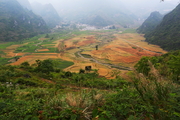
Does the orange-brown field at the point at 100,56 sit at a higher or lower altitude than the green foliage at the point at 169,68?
lower

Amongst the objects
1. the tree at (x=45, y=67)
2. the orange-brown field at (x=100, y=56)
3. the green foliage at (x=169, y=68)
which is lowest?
the orange-brown field at (x=100, y=56)

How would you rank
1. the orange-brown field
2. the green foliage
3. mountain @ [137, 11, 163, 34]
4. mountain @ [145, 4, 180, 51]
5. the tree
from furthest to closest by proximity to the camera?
mountain @ [137, 11, 163, 34] < mountain @ [145, 4, 180, 51] < the orange-brown field < the tree < the green foliage

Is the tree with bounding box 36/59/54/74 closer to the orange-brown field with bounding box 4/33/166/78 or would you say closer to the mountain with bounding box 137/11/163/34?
the orange-brown field with bounding box 4/33/166/78

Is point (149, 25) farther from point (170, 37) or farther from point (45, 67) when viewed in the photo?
point (45, 67)

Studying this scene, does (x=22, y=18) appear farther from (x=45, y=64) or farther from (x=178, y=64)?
(x=178, y=64)

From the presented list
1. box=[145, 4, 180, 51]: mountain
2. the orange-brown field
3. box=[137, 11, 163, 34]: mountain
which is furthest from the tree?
box=[137, 11, 163, 34]: mountain

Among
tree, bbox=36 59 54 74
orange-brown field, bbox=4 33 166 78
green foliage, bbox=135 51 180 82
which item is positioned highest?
green foliage, bbox=135 51 180 82

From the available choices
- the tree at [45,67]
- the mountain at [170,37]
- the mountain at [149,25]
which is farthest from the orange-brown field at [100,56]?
the mountain at [149,25]

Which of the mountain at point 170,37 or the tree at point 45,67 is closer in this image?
the tree at point 45,67

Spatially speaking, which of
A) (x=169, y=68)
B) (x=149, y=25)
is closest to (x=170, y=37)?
(x=169, y=68)

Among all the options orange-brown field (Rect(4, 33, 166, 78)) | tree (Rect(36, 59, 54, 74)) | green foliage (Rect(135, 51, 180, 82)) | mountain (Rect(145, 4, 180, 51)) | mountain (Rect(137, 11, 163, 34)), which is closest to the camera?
green foliage (Rect(135, 51, 180, 82))

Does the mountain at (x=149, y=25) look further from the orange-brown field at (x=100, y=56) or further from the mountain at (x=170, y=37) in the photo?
the orange-brown field at (x=100, y=56)

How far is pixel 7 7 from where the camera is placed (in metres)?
158

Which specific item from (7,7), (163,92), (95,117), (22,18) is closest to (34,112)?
(95,117)
